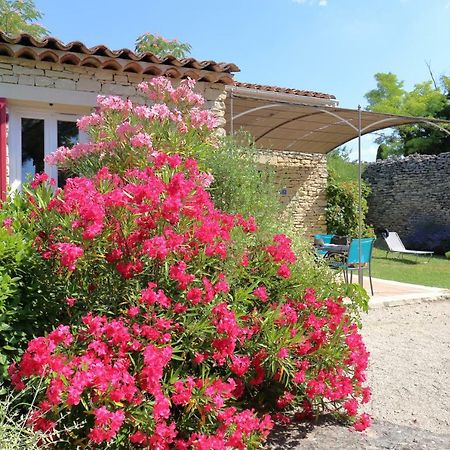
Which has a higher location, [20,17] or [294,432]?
[20,17]

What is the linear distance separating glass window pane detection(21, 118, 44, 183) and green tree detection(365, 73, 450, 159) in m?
28.2

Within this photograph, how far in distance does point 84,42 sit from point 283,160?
9703 mm

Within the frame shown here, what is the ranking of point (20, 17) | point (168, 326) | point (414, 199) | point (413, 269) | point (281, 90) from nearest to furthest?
point (168, 326) → point (281, 90) → point (413, 269) → point (20, 17) → point (414, 199)

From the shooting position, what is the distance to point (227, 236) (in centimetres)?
300

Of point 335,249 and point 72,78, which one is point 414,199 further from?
point 72,78

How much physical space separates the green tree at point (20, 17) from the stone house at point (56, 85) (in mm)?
9186

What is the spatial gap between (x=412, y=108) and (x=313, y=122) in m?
31.3

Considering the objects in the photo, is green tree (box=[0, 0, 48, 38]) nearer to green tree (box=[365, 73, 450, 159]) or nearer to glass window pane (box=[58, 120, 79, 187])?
glass window pane (box=[58, 120, 79, 187])

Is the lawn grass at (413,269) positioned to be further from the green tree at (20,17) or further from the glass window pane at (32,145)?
the green tree at (20,17)

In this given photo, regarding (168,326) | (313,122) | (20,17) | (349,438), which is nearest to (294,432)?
(349,438)

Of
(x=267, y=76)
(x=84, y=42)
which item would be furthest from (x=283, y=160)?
(x=84, y=42)

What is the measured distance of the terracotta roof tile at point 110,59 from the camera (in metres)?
5.86

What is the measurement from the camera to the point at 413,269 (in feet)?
41.8

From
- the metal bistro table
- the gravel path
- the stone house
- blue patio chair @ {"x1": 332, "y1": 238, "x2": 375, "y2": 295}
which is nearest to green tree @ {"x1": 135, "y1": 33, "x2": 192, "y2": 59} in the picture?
the metal bistro table
